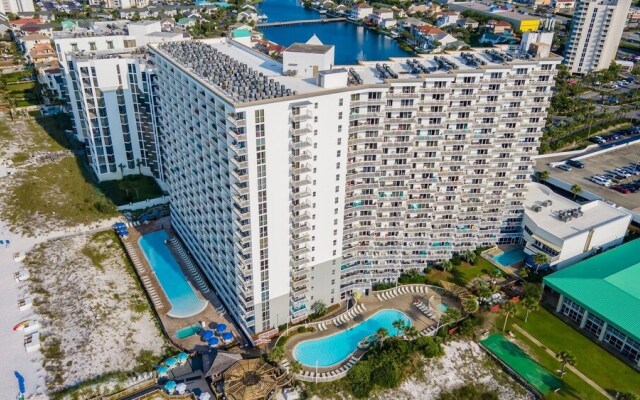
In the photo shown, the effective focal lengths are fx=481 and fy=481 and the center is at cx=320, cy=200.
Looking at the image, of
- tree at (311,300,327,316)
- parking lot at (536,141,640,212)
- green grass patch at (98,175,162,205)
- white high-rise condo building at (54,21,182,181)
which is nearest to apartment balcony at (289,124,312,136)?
tree at (311,300,327,316)

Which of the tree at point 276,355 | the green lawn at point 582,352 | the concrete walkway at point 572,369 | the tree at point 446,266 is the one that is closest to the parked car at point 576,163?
the green lawn at point 582,352

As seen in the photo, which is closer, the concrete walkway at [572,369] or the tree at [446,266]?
the concrete walkway at [572,369]

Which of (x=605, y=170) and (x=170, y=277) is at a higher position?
(x=605, y=170)

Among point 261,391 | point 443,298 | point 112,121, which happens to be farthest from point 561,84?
point 261,391

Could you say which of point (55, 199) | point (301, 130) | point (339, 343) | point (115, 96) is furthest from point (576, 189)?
point (55, 199)

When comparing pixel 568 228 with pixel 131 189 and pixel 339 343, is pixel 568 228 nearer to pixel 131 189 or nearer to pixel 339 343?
pixel 339 343

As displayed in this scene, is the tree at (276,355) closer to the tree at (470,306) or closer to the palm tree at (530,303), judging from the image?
the tree at (470,306)
